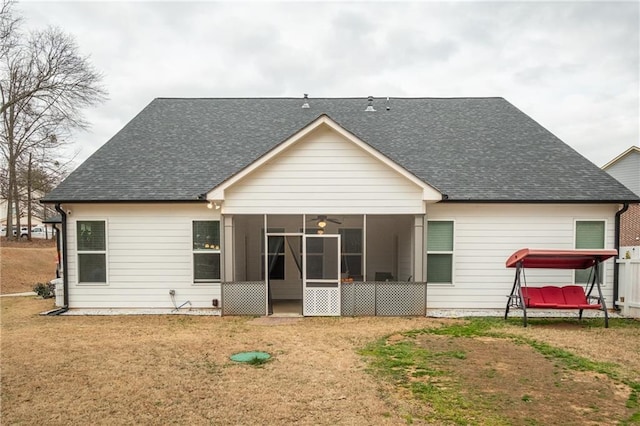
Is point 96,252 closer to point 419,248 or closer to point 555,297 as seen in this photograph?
point 419,248

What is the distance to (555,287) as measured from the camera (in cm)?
1039

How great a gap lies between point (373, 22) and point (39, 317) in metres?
14.6

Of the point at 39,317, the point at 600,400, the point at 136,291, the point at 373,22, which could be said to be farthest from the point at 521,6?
the point at 39,317

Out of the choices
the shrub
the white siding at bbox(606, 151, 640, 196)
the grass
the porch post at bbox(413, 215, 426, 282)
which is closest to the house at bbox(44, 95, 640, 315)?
the porch post at bbox(413, 215, 426, 282)

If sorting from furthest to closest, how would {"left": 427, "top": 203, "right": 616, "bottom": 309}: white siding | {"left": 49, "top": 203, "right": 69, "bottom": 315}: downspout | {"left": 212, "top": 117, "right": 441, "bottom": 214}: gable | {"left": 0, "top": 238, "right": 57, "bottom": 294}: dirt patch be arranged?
{"left": 0, "top": 238, "right": 57, "bottom": 294}: dirt patch < {"left": 49, "top": 203, "right": 69, "bottom": 315}: downspout < {"left": 427, "top": 203, "right": 616, "bottom": 309}: white siding < {"left": 212, "top": 117, "right": 441, "bottom": 214}: gable

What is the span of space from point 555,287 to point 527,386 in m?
5.43

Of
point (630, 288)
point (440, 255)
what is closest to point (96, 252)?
point (440, 255)

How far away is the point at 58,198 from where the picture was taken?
11516mm

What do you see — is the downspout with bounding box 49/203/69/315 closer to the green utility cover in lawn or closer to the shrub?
the shrub

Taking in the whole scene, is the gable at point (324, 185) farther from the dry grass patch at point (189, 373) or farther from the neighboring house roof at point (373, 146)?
the dry grass patch at point (189, 373)

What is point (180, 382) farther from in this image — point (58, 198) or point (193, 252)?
point (58, 198)

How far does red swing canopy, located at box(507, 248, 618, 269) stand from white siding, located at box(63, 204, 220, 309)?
805cm

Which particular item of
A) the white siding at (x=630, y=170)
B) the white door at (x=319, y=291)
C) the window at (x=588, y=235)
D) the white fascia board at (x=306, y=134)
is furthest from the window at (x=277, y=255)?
the white siding at (x=630, y=170)

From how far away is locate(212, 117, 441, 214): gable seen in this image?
432 inches
